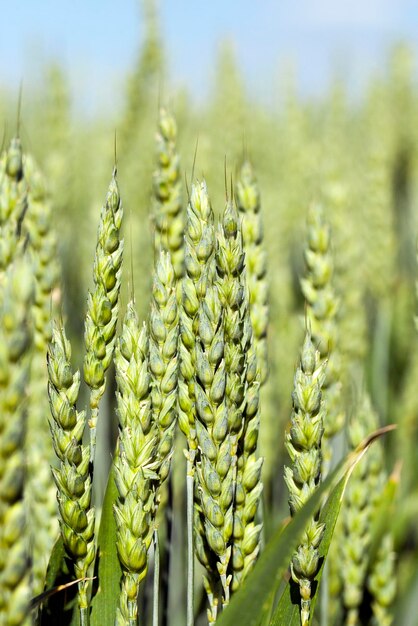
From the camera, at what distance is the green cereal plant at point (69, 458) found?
20.8 inches

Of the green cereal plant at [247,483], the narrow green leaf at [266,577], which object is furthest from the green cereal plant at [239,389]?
the narrow green leaf at [266,577]

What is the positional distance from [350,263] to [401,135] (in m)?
2.39

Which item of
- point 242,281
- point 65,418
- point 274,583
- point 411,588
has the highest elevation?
point 242,281

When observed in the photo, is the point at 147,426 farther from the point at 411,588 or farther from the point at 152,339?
the point at 411,588

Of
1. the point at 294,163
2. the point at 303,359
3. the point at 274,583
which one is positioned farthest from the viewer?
the point at 294,163

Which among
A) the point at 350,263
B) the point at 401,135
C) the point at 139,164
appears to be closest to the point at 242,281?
the point at 350,263

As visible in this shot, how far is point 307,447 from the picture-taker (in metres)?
0.58

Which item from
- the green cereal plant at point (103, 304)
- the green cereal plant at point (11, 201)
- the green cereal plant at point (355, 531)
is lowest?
the green cereal plant at point (355, 531)

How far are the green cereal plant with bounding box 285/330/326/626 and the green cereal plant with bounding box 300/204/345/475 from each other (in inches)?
11.4

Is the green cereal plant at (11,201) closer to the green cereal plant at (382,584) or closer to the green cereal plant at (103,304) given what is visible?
the green cereal plant at (103,304)

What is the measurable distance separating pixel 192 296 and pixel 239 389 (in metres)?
0.08

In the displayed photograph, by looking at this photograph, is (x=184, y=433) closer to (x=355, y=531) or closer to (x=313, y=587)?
(x=313, y=587)

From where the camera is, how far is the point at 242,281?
597 millimetres

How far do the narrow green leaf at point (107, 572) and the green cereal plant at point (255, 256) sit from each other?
0.23 meters
